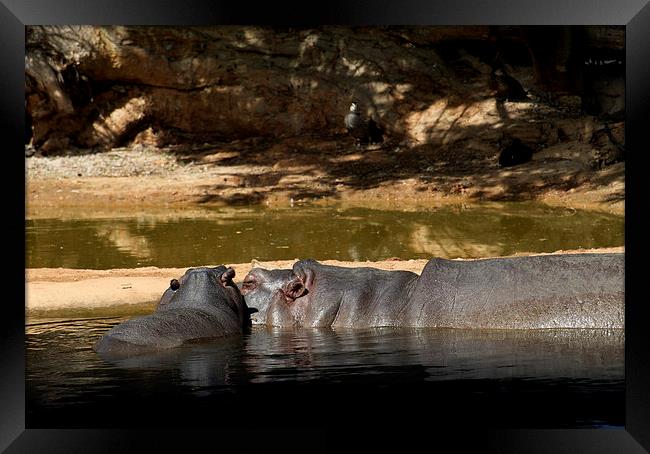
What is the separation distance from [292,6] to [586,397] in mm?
2675

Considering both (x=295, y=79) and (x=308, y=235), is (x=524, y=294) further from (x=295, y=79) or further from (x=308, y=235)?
(x=295, y=79)

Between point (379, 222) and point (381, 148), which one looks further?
point (381, 148)

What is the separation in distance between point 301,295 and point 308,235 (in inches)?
264

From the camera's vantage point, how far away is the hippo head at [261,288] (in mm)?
8664

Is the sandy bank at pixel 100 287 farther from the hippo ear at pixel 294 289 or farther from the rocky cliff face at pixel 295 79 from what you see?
the rocky cliff face at pixel 295 79

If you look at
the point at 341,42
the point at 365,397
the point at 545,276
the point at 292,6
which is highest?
the point at 341,42

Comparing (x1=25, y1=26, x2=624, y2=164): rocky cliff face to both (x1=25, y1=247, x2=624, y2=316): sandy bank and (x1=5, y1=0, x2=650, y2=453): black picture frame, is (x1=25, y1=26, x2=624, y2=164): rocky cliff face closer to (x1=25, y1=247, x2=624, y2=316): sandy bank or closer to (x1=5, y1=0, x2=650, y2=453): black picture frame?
(x1=25, y1=247, x2=624, y2=316): sandy bank

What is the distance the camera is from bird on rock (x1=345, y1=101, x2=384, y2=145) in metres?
21.7

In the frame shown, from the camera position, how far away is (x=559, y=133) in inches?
824

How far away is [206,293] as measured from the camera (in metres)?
8.28

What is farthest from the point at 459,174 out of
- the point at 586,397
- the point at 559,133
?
the point at 586,397

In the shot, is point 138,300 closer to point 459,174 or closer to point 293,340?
point 293,340

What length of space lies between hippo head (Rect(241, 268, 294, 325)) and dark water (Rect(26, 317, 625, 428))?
2.14ft

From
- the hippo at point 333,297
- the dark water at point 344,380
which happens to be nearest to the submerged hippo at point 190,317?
the dark water at point 344,380
